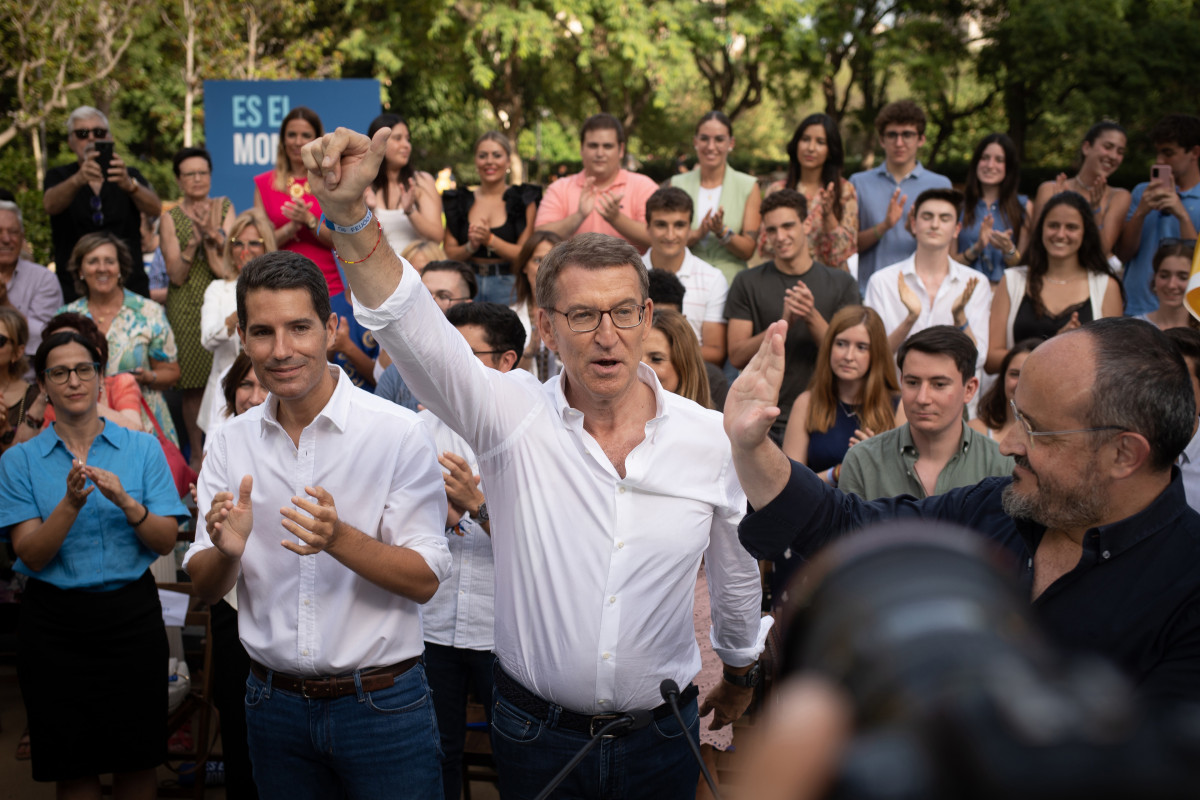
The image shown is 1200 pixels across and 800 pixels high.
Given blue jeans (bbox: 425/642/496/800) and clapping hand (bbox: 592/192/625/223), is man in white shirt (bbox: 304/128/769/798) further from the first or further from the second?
clapping hand (bbox: 592/192/625/223)

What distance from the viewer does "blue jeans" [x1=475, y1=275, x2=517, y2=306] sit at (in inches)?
271

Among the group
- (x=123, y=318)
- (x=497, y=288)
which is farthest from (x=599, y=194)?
(x=123, y=318)

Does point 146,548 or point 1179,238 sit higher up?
point 1179,238

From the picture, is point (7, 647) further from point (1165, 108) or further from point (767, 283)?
point (1165, 108)

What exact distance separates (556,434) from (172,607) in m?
3.50

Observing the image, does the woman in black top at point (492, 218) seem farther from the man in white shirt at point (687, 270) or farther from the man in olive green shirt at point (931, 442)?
the man in olive green shirt at point (931, 442)

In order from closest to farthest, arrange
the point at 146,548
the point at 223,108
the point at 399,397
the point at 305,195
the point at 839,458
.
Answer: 1. the point at 146,548
2. the point at 399,397
3. the point at 839,458
4. the point at 305,195
5. the point at 223,108

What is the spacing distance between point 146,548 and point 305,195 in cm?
316

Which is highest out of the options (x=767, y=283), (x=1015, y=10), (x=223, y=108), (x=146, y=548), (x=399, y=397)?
(x=1015, y=10)

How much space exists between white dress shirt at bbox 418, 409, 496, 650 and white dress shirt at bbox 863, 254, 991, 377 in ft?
11.1

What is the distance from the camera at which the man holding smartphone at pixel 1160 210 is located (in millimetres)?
6641

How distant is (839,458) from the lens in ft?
16.9

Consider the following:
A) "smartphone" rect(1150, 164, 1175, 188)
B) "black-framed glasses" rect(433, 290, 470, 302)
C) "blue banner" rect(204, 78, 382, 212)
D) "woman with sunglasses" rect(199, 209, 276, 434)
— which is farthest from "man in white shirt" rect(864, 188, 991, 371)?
"blue banner" rect(204, 78, 382, 212)

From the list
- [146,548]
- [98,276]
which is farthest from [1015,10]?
[146,548]
